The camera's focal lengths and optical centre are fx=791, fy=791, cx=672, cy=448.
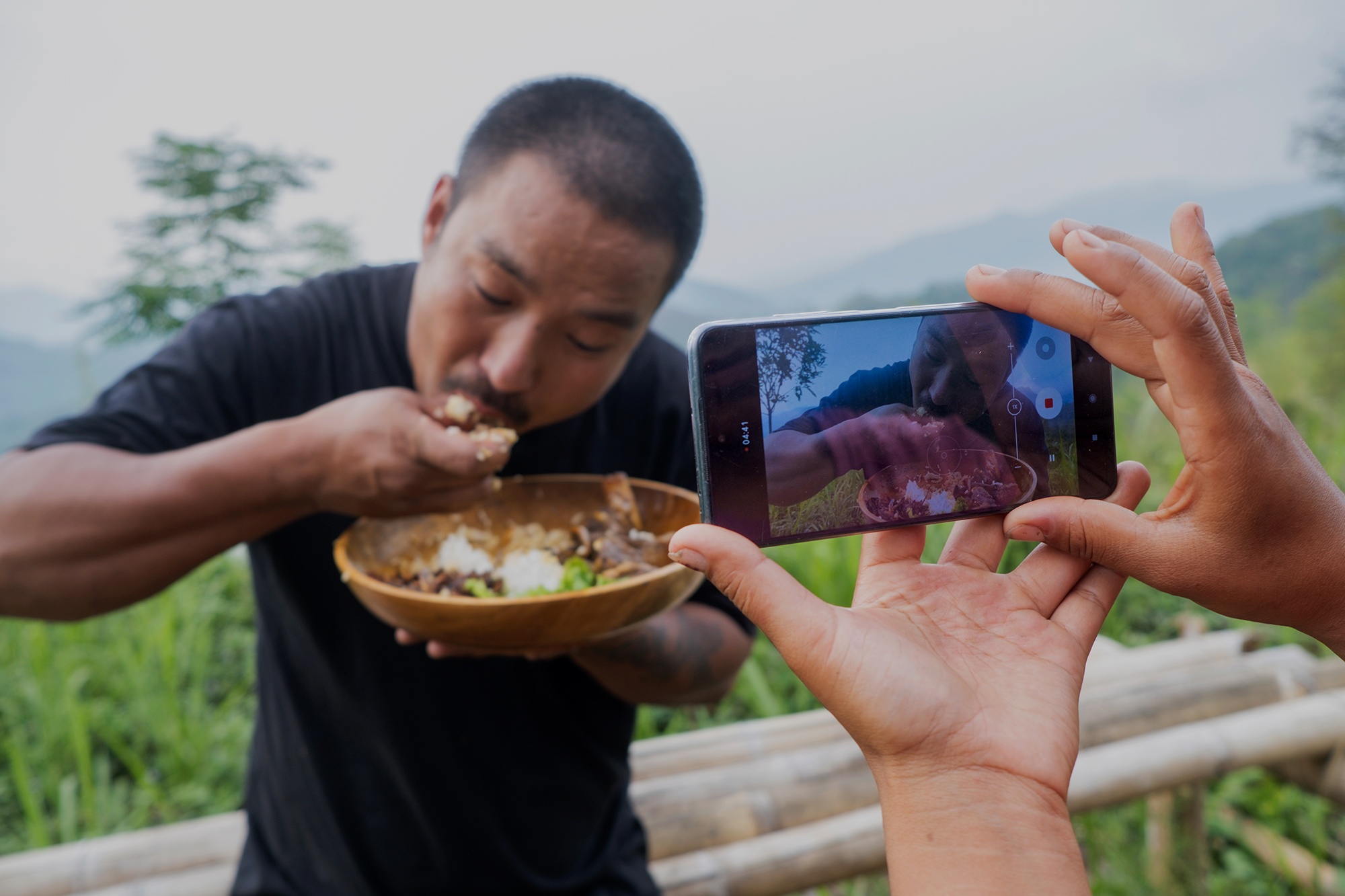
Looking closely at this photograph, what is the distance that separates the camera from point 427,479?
1.40 m

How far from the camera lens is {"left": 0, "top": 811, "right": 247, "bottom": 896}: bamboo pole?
6.72 feet

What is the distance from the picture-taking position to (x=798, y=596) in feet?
2.96

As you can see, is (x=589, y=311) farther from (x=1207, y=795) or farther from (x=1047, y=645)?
(x=1207, y=795)

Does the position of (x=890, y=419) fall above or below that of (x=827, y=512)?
above

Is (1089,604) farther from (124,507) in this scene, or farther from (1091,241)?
(124,507)

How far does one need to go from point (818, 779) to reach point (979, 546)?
1.65 m

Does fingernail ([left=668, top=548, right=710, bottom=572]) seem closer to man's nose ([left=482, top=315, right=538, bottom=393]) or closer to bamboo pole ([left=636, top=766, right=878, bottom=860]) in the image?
man's nose ([left=482, top=315, right=538, bottom=393])

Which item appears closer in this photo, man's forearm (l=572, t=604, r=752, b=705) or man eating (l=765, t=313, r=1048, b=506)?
man eating (l=765, t=313, r=1048, b=506)

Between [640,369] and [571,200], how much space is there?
600 mm

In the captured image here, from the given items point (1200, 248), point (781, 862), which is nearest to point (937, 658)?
point (1200, 248)

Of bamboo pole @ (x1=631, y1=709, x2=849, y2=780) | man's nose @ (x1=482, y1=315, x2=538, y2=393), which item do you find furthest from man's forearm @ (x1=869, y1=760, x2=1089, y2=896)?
bamboo pole @ (x1=631, y1=709, x2=849, y2=780)

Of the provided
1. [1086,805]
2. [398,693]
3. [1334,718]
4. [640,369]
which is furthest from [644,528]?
[1334,718]

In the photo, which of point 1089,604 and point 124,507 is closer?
point 1089,604

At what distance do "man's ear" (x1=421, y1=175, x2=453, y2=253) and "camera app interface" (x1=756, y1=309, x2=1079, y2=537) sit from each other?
121cm
